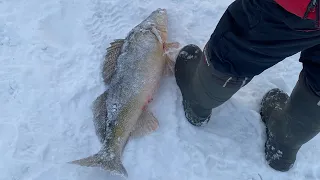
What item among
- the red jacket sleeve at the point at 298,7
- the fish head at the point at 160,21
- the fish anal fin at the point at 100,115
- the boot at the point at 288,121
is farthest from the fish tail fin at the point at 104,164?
the red jacket sleeve at the point at 298,7

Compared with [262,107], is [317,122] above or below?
above

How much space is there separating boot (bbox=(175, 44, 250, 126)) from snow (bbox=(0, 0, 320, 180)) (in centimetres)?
11

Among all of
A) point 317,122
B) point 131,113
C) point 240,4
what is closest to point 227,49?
point 240,4

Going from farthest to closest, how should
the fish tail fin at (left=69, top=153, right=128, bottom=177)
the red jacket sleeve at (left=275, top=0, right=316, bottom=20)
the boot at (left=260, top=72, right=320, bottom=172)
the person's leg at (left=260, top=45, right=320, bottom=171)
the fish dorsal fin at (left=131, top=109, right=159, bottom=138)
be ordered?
the fish dorsal fin at (left=131, top=109, right=159, bottom=138) → the fish tail fin at (left=69, top=153, right=128, bottom=177) → the boot at (left=260, top=72, right=320, bottom=172) → the person's leg at (left=260, top=45, right=320, bottom=171) → the red jacket sleeve at (left=275, top=0, right=316, bottom=20)

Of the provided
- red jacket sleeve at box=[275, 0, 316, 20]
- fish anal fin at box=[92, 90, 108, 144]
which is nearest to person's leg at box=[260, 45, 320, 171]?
red jacket sleeve at box=[275, 0, 316, 20]

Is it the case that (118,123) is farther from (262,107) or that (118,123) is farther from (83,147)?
(262,107)

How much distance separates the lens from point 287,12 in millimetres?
1556

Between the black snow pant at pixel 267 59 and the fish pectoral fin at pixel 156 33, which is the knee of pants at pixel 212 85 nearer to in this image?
the black snow pant at pixel 267 59

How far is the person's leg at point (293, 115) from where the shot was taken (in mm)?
2111

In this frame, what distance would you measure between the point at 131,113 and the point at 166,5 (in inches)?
48.0

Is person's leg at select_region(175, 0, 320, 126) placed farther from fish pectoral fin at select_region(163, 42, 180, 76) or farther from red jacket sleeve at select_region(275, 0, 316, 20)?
fish pectoral fin at select_region(163, 42, 180, 76)

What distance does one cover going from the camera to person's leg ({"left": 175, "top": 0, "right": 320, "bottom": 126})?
5.39 ft

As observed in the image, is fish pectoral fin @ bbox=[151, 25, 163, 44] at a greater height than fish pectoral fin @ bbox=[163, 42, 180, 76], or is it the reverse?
fish pectoral fin @ bbox=[151, 25, 163, 44]

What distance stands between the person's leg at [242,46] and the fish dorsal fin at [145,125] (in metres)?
0.29
